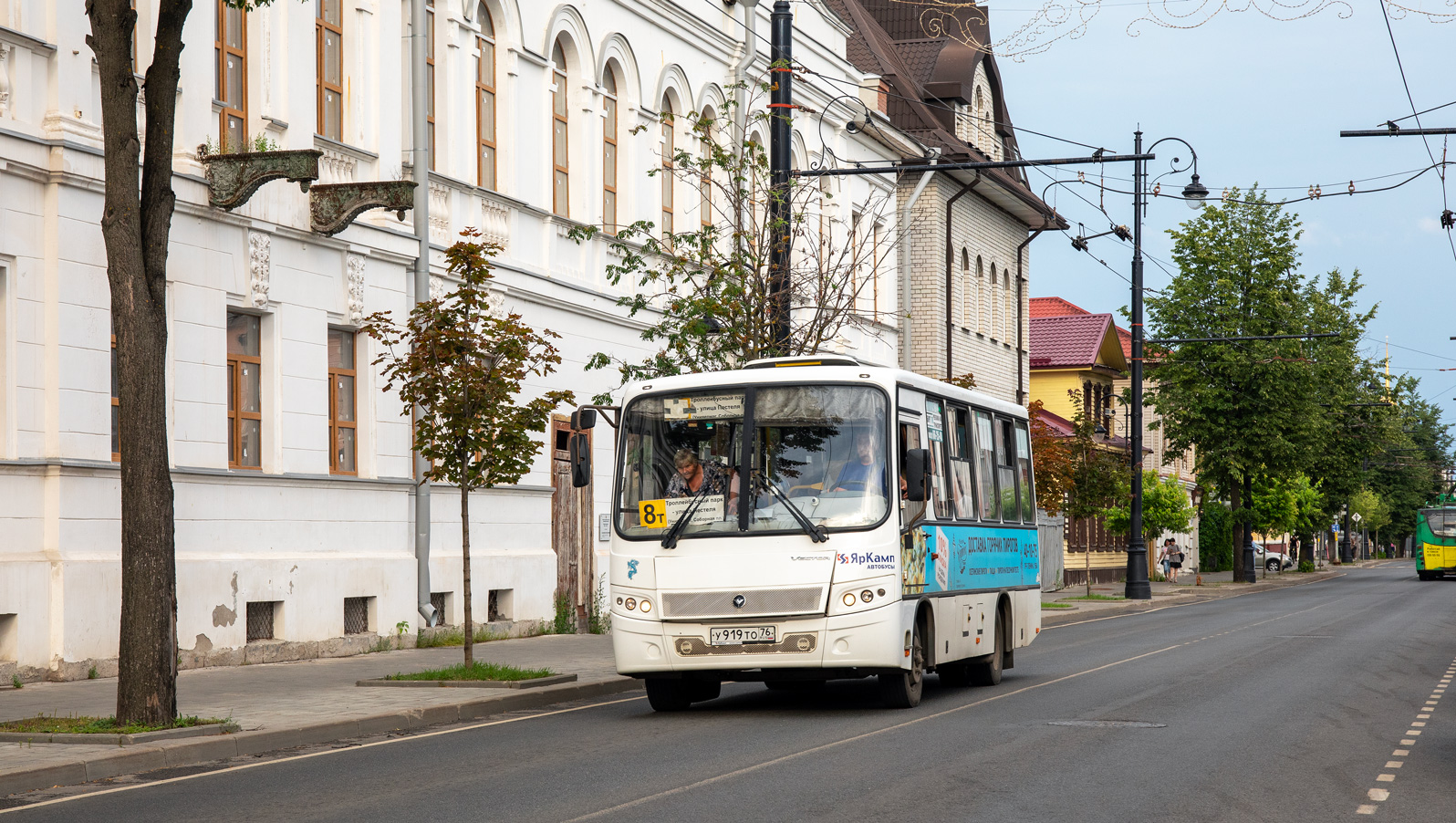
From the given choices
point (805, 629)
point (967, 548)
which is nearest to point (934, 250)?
point (967, 548)

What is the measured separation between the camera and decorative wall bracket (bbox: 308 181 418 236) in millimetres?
21219

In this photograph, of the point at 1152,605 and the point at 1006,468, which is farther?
the point at 1152,605

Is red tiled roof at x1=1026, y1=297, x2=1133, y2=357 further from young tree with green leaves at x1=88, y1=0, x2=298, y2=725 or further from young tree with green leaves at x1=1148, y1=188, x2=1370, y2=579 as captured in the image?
young tree with green leaves at x1=88, y1=0, x2=298, y2=725

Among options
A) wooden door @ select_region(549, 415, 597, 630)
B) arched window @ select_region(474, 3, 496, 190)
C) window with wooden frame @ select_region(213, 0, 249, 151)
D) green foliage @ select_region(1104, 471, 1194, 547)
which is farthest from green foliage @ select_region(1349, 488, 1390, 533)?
window with wooden frame @ select_region(213, 0, 249, 151)

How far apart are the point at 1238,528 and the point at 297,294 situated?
151 feet

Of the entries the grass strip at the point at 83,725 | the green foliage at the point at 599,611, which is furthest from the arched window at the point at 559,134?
the grass strip at the point at 83,725

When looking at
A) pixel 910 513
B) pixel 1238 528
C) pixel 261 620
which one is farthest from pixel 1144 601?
pixel 910 513

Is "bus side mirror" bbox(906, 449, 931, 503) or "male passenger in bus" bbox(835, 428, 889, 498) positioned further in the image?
"male passenger in bus" bbox(835, 428, 889, 498)

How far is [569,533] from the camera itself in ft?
90.9

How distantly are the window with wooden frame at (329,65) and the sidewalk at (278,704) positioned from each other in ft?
21.3

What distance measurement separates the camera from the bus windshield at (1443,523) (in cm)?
7038

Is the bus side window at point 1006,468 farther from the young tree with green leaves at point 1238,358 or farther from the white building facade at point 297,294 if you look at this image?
the young tree with green leaves at point 1238,358

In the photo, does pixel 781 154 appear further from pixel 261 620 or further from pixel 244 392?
pixel 261 620

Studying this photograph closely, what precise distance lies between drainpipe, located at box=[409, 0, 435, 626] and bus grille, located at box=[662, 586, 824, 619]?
28.3 ft
